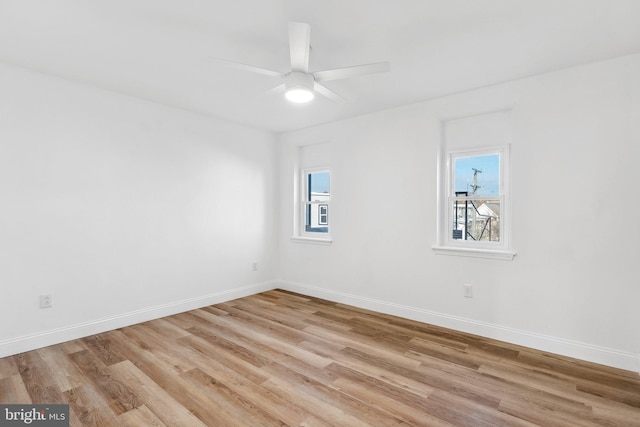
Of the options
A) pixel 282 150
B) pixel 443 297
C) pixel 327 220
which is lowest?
pixel 443 297

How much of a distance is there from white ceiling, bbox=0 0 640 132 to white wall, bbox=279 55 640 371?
12.7 inches

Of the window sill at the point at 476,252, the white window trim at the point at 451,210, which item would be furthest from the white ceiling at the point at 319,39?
the window sill at the point at 476,252

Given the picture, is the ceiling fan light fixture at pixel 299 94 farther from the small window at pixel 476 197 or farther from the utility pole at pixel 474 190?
the utility pole at pixel 474 190

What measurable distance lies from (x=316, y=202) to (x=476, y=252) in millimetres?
2406

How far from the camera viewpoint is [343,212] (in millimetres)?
4371

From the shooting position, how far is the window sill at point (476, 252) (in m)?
3.10

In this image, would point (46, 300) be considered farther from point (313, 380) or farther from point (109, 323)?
point (313, 380)

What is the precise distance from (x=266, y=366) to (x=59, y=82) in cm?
325

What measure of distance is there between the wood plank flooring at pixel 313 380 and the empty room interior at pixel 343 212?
2 cm

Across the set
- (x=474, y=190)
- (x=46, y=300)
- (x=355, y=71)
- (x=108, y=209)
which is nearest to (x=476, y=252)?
(x=474, y=190)

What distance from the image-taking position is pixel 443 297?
3.50m

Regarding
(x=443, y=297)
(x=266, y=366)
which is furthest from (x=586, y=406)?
(x=266, y=366)

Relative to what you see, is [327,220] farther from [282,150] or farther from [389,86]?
[389,86]

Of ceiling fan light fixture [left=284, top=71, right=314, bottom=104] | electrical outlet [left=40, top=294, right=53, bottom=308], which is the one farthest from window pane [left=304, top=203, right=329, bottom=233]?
electrical outlet [left=40, top=294, right=53, bottom=308]
